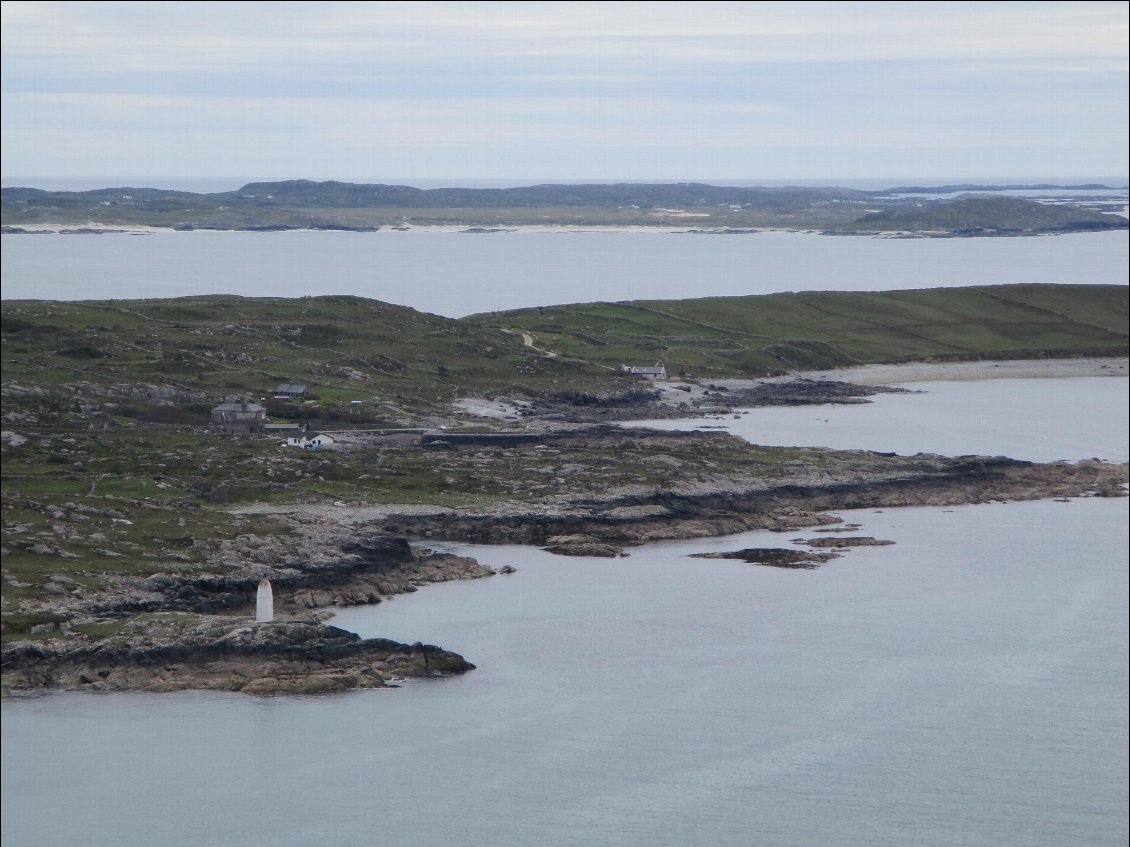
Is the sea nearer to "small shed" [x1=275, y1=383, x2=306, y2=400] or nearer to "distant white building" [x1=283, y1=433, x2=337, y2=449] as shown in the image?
"distant white building" [x1=283, y1=433, x2=337, y2=449]

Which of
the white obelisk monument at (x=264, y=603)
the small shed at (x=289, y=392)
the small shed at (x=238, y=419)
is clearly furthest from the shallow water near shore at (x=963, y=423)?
the white obelisk monument at (x=264, y=603)

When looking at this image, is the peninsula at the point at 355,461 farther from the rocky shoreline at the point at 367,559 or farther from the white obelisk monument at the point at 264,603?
the white obelisk monument at the point at 264,603

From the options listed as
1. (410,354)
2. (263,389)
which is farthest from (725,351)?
(263,389)

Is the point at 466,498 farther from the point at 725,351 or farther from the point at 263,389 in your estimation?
the point at 725,351

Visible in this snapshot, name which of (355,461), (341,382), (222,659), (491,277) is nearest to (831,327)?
(341,382)

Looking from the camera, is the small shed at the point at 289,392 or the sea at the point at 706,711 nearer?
the sea at the point at 706,711

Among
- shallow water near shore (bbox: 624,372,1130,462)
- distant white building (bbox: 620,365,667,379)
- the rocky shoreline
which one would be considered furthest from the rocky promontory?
distant white building (bbox: 620,365,667,379)
